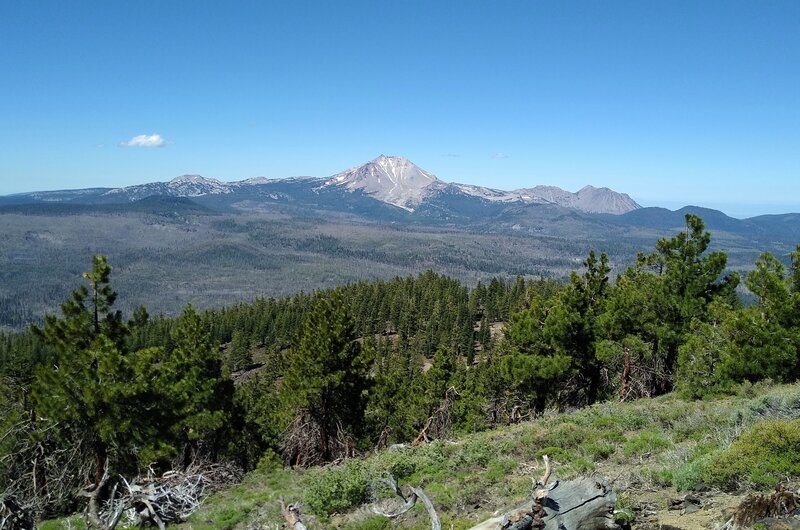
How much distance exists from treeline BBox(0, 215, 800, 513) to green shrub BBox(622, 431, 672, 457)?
731 cm

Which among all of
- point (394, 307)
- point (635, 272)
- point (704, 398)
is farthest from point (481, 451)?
point (394, 307)

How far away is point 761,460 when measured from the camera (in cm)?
863

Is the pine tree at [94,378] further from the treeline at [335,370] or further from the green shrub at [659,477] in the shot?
the green shrub at [659,477]

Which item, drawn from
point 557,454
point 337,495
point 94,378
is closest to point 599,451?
point 557,454

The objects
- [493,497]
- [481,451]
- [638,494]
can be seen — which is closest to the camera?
[638,494]

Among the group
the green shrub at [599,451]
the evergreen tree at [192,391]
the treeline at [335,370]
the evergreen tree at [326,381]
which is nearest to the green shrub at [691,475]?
the green shrub at [599,451]

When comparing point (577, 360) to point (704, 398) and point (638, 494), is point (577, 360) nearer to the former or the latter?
point (704, 398)

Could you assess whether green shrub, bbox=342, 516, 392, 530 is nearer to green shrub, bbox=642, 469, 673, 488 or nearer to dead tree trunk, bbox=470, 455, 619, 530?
dead tree trunk, bbox=470, 455, 619, 530

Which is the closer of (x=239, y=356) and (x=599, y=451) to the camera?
(x=599, y=451)

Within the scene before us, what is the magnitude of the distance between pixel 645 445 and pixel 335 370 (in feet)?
46.9

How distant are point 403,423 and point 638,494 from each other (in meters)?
32.5

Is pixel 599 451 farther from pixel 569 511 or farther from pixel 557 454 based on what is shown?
pixel 569 511

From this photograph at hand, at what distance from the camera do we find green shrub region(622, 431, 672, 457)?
12.3 metres

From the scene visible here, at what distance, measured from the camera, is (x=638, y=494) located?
9438 millimetres
